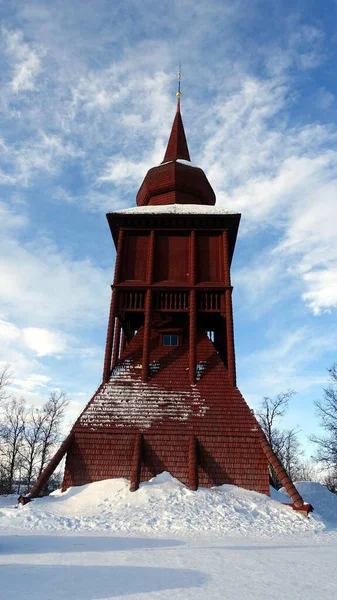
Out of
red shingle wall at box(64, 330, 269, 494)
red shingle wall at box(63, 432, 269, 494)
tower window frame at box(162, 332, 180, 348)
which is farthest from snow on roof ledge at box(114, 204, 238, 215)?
red shingle wall at box(63, 432, 269, 494)

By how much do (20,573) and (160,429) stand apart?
9458 millimetres

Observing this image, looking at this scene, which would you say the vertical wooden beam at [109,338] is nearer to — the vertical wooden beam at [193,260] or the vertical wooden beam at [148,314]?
Result: the vertical wooden beam at [148,314]

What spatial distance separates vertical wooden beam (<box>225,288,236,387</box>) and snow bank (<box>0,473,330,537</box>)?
4.33 m

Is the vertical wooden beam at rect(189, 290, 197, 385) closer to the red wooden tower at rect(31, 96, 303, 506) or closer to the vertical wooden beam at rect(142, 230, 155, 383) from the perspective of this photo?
the red wooden tower at rect(31, 96, 303, 506)

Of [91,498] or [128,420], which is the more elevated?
[128,420]

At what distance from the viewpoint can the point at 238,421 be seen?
15.8 metres

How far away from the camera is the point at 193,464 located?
14609 mm

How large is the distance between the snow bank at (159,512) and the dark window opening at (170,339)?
6217 mm

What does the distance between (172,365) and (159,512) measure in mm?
6590

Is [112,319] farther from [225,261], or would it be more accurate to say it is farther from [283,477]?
[283,477]

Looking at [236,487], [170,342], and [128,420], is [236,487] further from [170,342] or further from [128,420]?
[170,342]

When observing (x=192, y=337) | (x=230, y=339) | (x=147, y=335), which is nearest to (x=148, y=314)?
(x=147, y=335)

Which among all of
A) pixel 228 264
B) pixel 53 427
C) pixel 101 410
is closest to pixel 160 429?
pixel 101 410

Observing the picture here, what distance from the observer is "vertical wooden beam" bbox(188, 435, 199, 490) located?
14.2 m
